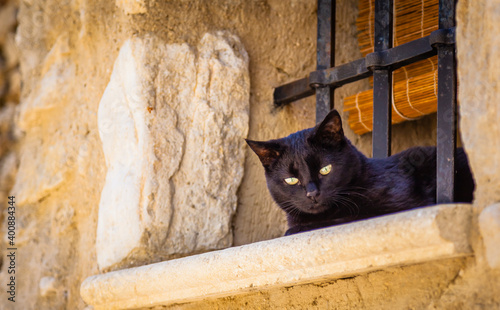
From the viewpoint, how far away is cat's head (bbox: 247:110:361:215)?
1920mm

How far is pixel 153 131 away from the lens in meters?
2.24

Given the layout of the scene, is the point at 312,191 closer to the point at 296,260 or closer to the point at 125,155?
the point at 296,260

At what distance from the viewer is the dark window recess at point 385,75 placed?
5.66 feet

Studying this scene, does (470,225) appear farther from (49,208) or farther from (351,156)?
(49,208)

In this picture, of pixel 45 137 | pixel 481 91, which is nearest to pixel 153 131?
pixel 45 137

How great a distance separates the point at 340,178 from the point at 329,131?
162 millimetres

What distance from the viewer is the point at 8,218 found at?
2.81 meters

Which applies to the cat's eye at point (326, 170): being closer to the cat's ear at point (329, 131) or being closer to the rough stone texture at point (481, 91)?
the cat's ear at point (329, 131)

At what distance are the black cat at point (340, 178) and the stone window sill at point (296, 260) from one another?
292 millimetres

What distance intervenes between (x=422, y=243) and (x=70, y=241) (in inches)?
66.3

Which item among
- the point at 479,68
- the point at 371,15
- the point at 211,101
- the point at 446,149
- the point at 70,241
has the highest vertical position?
the point at 371,15

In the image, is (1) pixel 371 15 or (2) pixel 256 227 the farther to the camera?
(1) pixel 371 15

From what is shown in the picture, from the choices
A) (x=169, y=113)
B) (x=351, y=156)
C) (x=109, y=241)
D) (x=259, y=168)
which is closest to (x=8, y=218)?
(x=109, y=241)

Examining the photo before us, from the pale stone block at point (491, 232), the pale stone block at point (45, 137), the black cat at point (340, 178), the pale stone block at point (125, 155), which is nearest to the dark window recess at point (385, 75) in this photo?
the black cat at point (340, 178)
